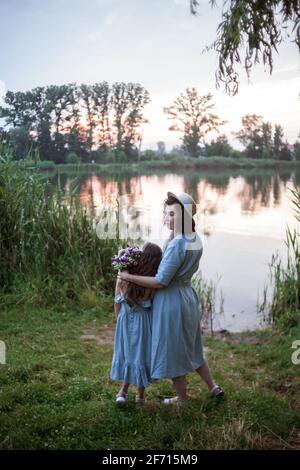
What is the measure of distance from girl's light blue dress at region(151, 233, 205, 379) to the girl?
0.08 metres

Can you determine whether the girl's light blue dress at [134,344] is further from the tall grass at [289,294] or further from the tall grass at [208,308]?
the tall grass at [208,308]

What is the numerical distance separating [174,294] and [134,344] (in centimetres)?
41

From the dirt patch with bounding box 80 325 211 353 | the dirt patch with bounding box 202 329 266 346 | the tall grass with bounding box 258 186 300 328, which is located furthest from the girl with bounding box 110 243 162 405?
the tall grass with bounding box 258 186 300 328

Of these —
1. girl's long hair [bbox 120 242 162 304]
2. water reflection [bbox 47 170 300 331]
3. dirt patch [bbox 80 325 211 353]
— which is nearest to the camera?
girl's long hair [bbox 120 242 162 304]

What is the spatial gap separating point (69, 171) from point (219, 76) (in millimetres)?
3950

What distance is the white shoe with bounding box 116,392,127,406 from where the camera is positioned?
309 cm

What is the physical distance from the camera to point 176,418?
2.87 metres

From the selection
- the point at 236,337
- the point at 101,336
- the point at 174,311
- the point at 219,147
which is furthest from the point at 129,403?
the point at 219,147

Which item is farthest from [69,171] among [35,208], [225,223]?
[225,223]

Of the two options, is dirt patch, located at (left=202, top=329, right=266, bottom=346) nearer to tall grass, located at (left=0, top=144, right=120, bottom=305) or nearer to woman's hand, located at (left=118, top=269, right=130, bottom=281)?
tall grass, located at (left=0, top=144, right=120, bottom=305)

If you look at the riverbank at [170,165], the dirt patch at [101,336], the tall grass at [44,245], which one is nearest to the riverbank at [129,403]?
the dirt patch at [101,336]

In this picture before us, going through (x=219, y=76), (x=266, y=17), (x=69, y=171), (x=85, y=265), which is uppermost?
(x=266, y=17)
